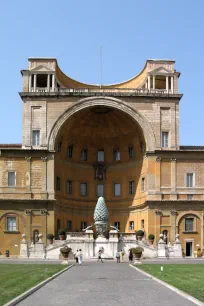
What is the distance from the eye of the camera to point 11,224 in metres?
64.8

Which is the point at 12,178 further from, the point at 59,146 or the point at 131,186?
the point at 131,186

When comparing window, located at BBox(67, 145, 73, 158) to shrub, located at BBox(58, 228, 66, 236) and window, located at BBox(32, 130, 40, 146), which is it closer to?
window, located at BBox(32, 130, 40, 146)

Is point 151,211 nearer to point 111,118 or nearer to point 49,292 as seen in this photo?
point 111,118

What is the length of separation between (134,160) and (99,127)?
6.20 meters

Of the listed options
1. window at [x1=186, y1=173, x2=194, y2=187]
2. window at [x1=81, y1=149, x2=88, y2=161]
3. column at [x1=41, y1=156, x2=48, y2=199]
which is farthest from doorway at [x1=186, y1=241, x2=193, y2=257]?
window at [x1=81, y1=149, x2=88, y2=161]

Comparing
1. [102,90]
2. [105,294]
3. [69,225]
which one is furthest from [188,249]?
[105,294]

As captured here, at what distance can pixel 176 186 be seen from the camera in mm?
65812

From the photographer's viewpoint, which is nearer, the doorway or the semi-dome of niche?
the doorway

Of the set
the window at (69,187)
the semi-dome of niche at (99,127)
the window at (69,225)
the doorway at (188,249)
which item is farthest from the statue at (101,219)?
the doorway at (188,249)

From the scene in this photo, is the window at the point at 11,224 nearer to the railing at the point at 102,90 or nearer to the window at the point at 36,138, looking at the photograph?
the window at the point at 36,138

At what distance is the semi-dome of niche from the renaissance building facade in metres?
0.18

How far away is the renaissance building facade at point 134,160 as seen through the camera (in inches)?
2544

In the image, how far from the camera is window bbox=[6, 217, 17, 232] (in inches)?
2544

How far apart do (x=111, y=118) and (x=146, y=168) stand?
8.22 m
